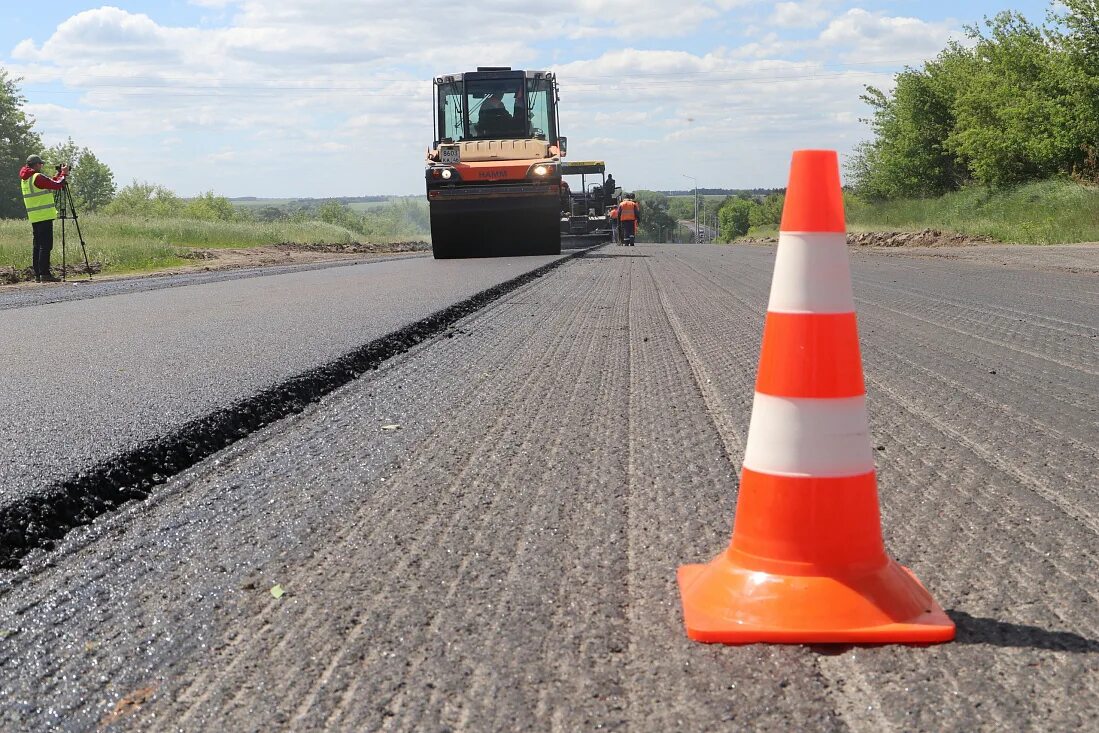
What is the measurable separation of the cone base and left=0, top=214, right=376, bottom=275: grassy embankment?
61.4 ft

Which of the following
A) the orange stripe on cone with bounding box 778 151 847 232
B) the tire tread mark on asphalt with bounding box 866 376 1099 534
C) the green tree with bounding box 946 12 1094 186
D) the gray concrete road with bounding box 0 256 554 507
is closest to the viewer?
the orange stripe on cone with bounding box 778 151 847 232

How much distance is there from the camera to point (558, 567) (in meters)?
2.68

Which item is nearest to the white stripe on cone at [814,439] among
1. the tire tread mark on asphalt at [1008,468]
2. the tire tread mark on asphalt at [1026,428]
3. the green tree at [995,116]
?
the tire tread mark on asphalt at [1008,468]

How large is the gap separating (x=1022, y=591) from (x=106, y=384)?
4433 mm

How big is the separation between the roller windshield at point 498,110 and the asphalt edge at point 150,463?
1565 centimetres

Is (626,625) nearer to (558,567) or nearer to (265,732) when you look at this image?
(558,567)

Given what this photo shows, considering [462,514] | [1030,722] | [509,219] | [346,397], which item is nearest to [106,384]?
[346,397]

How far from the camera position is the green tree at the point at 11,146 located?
2591 inches

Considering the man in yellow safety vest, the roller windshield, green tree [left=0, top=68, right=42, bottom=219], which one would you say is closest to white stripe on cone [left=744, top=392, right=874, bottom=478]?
the man in yellow safety vest

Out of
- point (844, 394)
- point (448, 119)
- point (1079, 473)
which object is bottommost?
point (1079, 473)

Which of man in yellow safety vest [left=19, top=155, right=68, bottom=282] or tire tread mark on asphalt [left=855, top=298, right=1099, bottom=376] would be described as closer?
tire tread mark on asphalt [left=855, top=298, right=1099, bottom=376]

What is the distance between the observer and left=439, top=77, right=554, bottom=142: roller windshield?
21.5m

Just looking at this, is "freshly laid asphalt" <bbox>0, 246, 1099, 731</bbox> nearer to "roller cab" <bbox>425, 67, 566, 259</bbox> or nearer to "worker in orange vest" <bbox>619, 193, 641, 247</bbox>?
"roller cab" <bbox>425, 67, 566, 259</bbox>

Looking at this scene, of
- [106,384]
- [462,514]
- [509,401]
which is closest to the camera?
[462,514]
